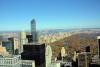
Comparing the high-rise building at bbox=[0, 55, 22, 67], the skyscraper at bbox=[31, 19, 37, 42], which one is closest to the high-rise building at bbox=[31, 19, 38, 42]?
the skyscraper at bbox=[31, 19, 37, 42]

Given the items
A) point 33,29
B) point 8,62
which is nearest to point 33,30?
point 33,29

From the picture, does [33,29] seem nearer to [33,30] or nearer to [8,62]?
[33,30]

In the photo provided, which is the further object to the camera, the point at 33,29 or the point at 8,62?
the point at 33,29

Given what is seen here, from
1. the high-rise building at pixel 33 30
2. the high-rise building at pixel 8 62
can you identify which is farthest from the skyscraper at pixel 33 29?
the high-rise building at pixel 8 62

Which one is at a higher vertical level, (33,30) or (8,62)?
(33,30)

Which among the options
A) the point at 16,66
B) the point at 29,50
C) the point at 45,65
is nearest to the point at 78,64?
the point at 45,65

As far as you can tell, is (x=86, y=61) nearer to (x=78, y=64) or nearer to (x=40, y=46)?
(x=78, y=64)

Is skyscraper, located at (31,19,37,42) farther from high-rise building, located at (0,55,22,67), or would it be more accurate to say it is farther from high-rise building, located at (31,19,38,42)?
high-rise building, located at (0,55,22,67)

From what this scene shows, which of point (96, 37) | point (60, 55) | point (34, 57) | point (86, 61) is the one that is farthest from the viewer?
point (60, 55)

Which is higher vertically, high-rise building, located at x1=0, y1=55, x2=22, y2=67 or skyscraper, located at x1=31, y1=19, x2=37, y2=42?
skyscraper, located at x1=31, y1=19, x2=37, y2=42

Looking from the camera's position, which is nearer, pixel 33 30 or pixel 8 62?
pixel 8 62

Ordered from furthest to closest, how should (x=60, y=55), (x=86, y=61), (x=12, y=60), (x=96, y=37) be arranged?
(x=60, y=55) < (x=96, y=37) < (x=86, y=61) < (x=12, y=60)
